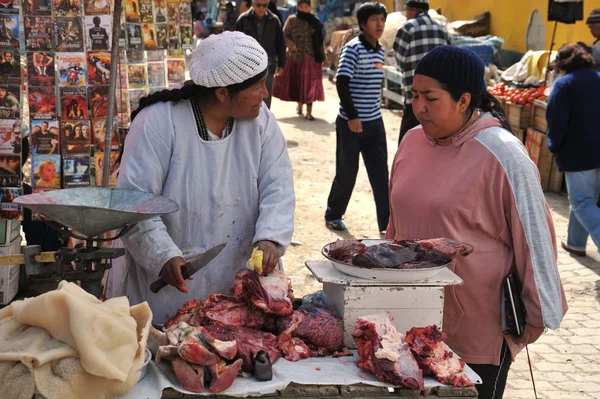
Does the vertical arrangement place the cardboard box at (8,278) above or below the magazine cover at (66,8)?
below

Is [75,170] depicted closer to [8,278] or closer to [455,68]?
[8,278]

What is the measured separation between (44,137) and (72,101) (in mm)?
324

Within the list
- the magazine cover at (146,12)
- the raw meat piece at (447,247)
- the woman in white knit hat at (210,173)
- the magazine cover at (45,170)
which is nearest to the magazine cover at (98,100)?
the magazine cover at (45,170)

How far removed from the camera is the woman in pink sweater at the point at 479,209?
326 cm

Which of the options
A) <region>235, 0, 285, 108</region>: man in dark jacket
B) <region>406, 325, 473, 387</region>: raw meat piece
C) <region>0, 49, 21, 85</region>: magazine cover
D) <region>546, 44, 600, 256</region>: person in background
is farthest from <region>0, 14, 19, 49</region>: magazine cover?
<region>235, 0, 285, 108</region>: man in dark jacket

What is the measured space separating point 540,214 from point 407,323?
0.75 meters

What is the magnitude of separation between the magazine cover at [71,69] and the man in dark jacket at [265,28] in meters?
6.80

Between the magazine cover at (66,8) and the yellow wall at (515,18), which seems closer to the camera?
the magazine cover at (66,8)

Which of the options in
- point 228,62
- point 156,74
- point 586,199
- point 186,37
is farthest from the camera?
point 586,199

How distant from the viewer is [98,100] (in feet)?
18.3

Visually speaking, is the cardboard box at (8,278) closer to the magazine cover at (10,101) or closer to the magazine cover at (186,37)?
the magazine cover at (10,101)

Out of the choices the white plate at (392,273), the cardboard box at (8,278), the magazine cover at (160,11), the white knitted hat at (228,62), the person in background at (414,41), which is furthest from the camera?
the person in background at (414,41)

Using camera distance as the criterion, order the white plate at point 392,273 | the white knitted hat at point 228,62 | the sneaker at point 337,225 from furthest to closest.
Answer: the sneaker at point 337,225 < the white knitted hat at point 228,62 < the white plate at point 392,273

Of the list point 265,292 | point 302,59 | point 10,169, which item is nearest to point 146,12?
point 10,169
